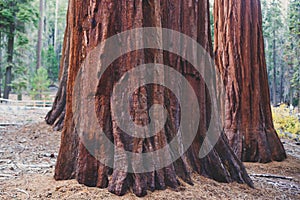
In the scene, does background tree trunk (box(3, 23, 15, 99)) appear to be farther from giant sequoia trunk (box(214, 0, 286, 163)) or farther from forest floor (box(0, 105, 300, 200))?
giant sequoia trunk (box(214, 0, 286, 163))

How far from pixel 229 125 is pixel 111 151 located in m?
3.58

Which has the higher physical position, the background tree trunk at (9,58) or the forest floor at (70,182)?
the background tree trunk at (9,58)

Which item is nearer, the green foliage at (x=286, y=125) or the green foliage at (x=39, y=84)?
the green foliage at (x=286, y=125)

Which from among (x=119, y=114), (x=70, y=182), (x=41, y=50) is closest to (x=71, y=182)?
(x=70, y=182)

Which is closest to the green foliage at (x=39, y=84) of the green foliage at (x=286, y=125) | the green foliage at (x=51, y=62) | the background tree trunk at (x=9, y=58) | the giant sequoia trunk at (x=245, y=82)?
the background tree trunk at (x=9, y=58)

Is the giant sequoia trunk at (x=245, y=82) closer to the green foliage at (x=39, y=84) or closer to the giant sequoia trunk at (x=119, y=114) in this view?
the giant sequoia trunk at (x=119, y=114)

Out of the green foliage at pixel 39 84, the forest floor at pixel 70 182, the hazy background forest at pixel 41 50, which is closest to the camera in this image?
the forest floor at pixel 70 182

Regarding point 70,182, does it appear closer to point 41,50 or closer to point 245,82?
point 245,82

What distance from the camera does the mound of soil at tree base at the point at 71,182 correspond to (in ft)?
9.13

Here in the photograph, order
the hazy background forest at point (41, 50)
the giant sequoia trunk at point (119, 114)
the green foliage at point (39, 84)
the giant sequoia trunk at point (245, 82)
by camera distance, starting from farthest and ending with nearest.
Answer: the green foliage at point (39, 84) → the hazy background forest at point (41, 50) → the giant sequoia trunk at point (245, 82) → the giant sequoia trunk at point (119, 114)

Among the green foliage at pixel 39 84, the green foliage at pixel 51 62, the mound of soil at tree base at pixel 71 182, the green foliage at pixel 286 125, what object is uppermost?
the green foliage at pixel 51 62

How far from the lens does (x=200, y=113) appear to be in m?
3.72

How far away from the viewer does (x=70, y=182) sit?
302 centimetres

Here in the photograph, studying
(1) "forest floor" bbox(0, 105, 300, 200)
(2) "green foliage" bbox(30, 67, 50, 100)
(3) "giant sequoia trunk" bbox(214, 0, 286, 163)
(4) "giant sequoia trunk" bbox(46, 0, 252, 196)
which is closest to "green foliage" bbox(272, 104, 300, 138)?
(1) "forest floor" bbox(0, 105, 300, 200)
